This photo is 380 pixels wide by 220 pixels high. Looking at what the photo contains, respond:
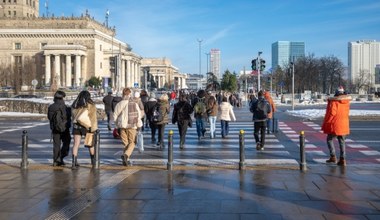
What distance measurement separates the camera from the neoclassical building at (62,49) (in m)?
119

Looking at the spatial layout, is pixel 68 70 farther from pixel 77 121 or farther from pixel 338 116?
pixel 338 116

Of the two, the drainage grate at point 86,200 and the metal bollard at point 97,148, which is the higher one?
the metal bollard at point 97,148

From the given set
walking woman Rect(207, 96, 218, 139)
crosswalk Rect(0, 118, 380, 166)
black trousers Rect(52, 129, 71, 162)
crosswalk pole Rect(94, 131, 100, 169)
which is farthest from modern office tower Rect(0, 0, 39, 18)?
crosswalk pole Rect(94, 131, 100, 169)

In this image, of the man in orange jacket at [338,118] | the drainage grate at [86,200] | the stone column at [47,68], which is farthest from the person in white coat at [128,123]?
the stone column at [47,68]

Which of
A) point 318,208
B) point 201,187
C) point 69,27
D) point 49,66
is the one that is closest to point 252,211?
point 318,208

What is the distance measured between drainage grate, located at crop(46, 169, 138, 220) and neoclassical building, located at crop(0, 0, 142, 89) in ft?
340

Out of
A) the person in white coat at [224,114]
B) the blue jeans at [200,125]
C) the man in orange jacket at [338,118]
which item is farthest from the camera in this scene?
the person in white coat at [224,114]

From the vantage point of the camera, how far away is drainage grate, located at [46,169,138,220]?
23.3 ft

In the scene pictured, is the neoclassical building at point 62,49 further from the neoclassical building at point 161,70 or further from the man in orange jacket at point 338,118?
the man in orange jacket at point 338,118

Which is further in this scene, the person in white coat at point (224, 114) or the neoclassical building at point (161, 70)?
the neoclassical building at point (161, 70)

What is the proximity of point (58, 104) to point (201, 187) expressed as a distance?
4.78 metres

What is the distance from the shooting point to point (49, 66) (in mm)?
118875

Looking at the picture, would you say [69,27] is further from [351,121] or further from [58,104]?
[58,104]

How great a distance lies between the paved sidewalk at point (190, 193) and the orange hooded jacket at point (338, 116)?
3.15ft
